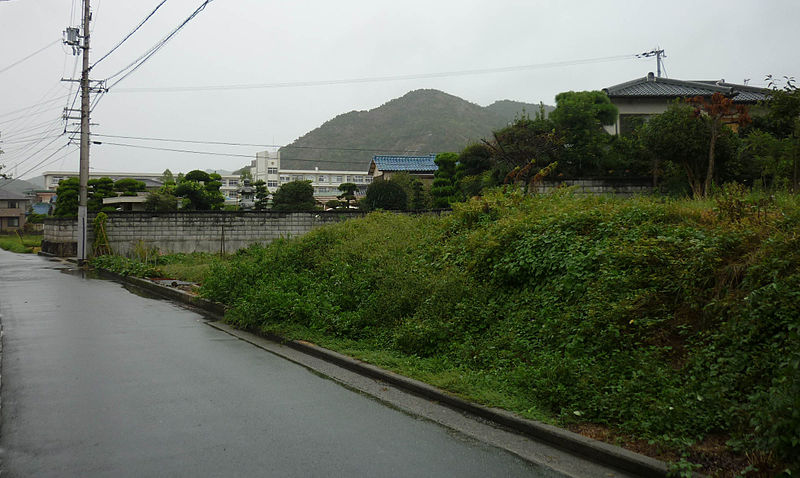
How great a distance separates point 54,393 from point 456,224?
21.1 feet

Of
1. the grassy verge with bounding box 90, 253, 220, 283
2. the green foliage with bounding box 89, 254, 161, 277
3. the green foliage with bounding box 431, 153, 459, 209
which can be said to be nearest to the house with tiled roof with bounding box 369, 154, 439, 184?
the green foliage with bounding box 431, 153, 459, 209

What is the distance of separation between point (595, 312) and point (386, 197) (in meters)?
27.1

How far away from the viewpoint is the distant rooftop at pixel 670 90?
25.8 meters

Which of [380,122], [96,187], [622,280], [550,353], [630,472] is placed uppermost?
[380,122]

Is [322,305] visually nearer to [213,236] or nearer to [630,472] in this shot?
[630,472]

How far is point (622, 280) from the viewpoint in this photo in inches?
237

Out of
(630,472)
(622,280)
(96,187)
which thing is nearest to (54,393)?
(630,472)

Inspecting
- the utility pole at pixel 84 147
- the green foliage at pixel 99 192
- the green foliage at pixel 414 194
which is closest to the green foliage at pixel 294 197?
the green foliage at pixel 414 194

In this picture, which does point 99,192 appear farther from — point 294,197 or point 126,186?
point 294,197

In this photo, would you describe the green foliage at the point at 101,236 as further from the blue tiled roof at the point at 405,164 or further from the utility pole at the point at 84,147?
the blue tiled roof at the point at 405,164

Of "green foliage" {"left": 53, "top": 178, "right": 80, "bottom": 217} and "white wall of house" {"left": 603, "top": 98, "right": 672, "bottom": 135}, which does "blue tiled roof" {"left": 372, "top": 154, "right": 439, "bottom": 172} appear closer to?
"green foliage" {"left": 53, "top": 178, "right": 80, "bottom": 217}

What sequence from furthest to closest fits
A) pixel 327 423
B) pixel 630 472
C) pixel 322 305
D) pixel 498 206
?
pixel 498 206 → pixel 322 305 → pixel 327 423 → pixel 630 472

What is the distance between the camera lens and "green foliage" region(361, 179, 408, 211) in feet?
106

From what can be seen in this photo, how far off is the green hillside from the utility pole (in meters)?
51.8
